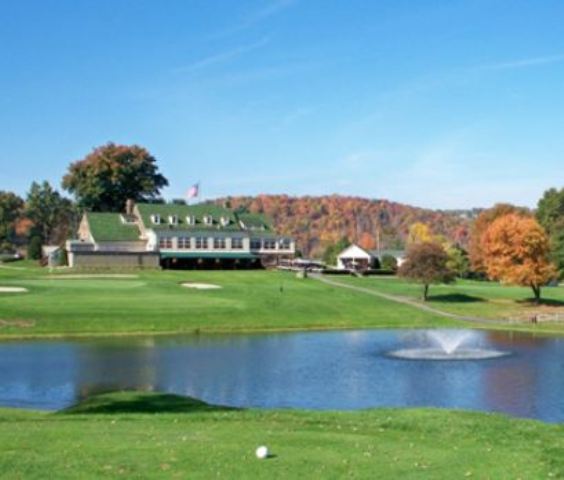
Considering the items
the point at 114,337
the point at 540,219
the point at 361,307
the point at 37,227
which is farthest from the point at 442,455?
the point at 37,227

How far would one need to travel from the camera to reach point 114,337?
54.9 meters

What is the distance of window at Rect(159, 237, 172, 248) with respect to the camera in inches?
3967

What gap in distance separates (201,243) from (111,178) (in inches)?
852

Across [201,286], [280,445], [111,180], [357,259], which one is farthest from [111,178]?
[280,445]

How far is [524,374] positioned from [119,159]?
87792mm

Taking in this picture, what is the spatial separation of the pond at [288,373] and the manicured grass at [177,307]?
415 centimetres

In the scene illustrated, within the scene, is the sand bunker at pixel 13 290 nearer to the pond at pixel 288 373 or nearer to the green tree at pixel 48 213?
the pond at pixel 288 373

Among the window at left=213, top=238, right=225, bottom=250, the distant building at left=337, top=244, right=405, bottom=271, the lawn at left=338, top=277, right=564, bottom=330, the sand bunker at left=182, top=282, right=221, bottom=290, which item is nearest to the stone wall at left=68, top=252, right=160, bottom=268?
the window at left=213, top=238, right=225, bottom=250

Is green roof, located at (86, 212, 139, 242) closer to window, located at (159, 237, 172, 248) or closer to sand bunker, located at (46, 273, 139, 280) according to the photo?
window, located at (159, 237, 172, 248)

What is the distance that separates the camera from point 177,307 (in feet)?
210

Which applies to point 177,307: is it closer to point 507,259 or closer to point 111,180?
point 507,259

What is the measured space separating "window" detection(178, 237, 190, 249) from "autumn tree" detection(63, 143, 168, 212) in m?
20.1

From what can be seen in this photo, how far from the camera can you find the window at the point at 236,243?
105562 millimetres

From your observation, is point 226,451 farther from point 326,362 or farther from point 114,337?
point 114,337
